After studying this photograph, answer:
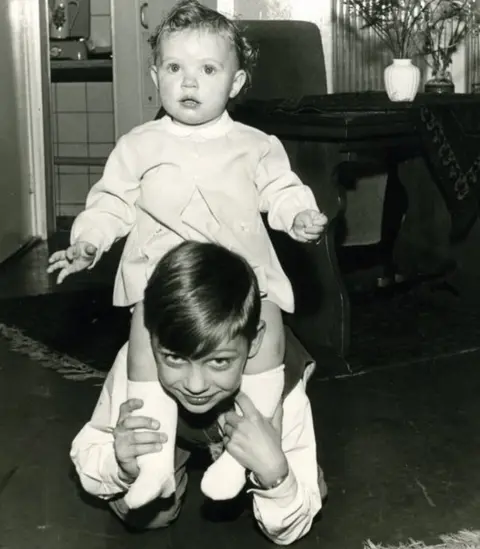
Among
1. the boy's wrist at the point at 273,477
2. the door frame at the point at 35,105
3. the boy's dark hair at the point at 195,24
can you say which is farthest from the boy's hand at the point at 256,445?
the door frame at the point at 35,105

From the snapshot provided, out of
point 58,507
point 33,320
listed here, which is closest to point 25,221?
point 33,320

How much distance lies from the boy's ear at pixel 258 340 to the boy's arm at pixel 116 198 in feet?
0.92

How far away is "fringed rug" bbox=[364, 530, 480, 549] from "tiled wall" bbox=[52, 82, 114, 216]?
4.36 meters

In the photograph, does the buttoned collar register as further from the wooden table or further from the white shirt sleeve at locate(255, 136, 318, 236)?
the wooden table

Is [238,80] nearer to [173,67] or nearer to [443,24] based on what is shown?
[173,67]

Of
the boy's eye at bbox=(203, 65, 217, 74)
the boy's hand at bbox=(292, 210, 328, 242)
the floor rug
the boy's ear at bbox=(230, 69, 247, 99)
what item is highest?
the boy's eye at bbox=(203, 65, 217, 74)

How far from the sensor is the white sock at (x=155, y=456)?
5.24 ft

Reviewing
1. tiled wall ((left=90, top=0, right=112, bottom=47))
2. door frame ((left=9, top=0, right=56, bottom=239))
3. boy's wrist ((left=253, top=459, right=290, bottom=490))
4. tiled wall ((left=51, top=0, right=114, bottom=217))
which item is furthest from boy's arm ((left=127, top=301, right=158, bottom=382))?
tiled wall ((left=90, top=0, right=112, bottom=47))

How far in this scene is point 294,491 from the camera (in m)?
1.61

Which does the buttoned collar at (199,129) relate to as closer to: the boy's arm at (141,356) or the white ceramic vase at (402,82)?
the boy's arm at (141,356)

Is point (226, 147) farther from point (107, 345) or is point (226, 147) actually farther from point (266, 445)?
point (107, 345)

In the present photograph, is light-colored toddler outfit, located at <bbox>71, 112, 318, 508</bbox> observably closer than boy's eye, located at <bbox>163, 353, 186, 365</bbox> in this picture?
No

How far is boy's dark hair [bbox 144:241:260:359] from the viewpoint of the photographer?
155 centimetres

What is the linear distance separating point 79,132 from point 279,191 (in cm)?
434
